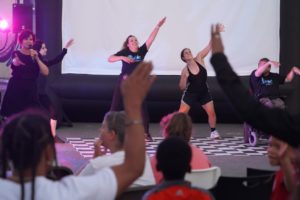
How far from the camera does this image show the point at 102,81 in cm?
1053

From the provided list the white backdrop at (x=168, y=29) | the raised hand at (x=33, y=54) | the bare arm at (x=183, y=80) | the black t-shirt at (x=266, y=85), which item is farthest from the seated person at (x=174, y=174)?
the white backdrop at (x=168, y=29)

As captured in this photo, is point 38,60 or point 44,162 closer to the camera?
point 44,162

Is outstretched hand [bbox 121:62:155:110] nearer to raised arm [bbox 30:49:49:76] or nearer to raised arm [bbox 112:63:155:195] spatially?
raised arm [bbox 112:63:155:195]

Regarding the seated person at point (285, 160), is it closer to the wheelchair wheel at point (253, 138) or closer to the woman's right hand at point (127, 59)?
the wheelchair wheel at point (253, 138)

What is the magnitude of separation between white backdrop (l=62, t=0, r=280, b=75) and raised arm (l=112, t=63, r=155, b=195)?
8.88 metres

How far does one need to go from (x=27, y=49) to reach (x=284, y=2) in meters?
5.22

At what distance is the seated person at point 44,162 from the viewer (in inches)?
69.3

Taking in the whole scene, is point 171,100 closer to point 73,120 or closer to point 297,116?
point 73,120

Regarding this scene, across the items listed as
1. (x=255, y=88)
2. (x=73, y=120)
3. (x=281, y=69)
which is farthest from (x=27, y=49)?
(x=281, y=69)

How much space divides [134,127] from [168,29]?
358 inches

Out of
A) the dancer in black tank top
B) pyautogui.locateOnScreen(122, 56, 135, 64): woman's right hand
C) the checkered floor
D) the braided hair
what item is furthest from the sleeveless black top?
the braided hair

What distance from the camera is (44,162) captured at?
6.03 ft

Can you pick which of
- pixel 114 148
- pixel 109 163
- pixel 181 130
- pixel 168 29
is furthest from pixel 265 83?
pixel 109 163

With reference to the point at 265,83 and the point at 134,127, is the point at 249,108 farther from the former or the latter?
the point at 265,83
